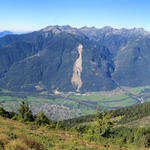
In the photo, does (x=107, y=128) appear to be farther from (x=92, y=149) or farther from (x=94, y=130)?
(x=92, y=149)

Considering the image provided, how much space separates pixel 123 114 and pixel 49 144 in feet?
447

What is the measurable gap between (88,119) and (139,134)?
77.6m

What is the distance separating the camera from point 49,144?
2120 centimetres

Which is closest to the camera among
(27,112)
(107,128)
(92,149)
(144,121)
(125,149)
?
(92,149)

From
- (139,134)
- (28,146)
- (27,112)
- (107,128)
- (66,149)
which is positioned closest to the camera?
(28,146)

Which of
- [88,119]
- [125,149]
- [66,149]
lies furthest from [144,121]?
[66,149]

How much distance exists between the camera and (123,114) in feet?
491

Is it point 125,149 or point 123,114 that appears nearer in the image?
point 125,149

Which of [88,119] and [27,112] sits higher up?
[27,112]

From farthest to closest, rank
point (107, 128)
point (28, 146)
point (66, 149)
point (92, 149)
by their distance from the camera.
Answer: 1. point (107, 128)
2. point (92, 149)
3. point (66, 149)
4. point (28, 146)

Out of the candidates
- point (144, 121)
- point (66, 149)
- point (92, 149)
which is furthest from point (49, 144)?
point (144, 121)

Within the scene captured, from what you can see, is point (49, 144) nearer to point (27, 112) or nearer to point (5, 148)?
point (5, 148)

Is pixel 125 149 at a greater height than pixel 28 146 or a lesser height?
lesser

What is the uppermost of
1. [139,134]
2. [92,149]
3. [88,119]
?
[92,149]
